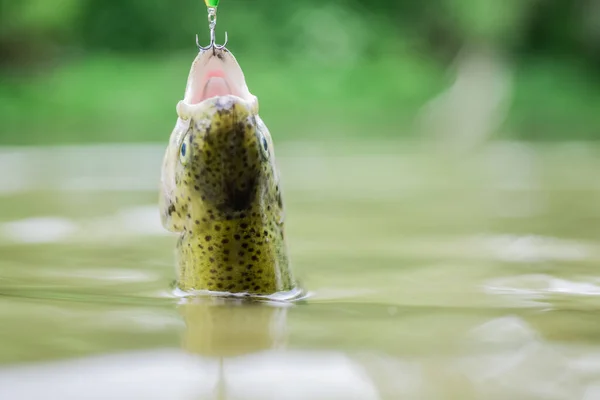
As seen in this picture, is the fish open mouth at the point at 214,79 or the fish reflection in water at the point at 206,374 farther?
the fish open mouth at the point at 214,79

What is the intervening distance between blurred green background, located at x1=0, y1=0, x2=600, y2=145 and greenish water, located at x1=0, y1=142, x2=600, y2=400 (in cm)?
416

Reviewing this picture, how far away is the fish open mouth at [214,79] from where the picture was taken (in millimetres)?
1804

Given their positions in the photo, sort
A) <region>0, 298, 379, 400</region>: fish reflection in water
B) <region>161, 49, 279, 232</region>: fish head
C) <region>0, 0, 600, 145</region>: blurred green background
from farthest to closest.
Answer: <region>0, 0, 600, 145</region>: blurred green background < <region>161, 49, 279, 232</region>: fish head < <region>0, 298, 379, 400</region>: fish reflection in water

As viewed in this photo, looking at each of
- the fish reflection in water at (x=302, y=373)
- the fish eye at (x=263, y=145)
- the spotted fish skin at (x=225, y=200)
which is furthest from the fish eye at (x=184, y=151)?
the fish reflection in water at (x=302, y=373)

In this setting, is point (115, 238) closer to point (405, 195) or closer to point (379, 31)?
point (405, 195)

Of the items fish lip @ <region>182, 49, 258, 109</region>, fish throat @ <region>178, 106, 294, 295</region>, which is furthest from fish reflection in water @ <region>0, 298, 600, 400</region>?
fish lip @ <region>182, 49, 258, 109</region>

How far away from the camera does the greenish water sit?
1269mm

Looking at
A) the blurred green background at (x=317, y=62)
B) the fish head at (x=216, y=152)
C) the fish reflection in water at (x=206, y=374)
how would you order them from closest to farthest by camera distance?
the fish reflection in water at (x=206, y=374) < the fish head at (x=216, y=152) < the blurred green background at (x=317, y=62)

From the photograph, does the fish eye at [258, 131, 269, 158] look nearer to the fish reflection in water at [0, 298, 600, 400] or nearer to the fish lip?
the fish lip

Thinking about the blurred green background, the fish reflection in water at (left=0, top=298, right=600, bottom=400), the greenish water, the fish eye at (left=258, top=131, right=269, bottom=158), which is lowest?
the fish reflection in water at (left=0, top=298, right=600, bottom=400)

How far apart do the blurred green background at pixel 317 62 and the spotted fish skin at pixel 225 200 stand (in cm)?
572

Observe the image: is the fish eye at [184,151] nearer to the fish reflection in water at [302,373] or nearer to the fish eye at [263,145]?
the fish eye at [263,145]

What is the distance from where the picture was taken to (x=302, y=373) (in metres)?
1.30

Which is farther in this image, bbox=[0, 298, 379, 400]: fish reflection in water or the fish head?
the fish head
